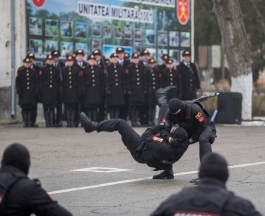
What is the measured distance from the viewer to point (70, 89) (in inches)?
902

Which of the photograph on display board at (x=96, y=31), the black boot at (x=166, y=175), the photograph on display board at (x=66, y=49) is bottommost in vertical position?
the black boot at (x=166, y=175)

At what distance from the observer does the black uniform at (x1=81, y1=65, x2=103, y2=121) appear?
2300 cm

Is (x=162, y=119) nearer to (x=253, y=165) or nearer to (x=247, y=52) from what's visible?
(x=253, y=165)

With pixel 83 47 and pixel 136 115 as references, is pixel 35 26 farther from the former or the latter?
pixel 136 115

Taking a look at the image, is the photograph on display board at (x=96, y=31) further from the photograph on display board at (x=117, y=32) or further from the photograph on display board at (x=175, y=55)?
the photograph on display board at (x=175, y=55)

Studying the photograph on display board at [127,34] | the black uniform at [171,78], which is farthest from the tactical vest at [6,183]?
the photograph on display board at [127,34]

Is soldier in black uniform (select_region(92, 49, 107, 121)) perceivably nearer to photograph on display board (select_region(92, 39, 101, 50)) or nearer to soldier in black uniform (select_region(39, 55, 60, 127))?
soldier in black uniform (select_region(39, 55, 60, 127))

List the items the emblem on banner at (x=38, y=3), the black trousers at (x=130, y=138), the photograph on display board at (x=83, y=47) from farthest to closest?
the photograph on display board at (x=83, y=47) → the emblem on banner at (x=38, y=3) → the black trousers at (x=130, y=138)

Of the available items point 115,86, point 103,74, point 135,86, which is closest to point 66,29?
point 103,74

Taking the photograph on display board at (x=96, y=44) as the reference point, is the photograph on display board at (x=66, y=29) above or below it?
above

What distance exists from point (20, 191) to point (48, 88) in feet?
56.7

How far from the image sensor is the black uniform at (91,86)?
2300cm

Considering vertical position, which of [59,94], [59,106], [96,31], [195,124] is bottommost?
[59,106]

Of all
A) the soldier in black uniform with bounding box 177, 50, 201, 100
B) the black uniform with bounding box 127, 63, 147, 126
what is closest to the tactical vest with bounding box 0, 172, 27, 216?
the black uniform with bounding box 127, 63, 147, 126
